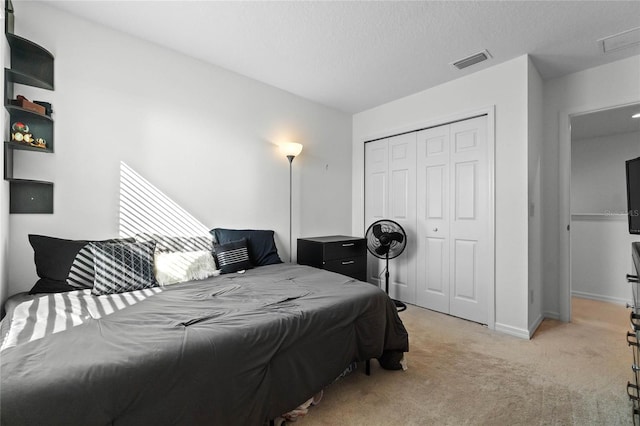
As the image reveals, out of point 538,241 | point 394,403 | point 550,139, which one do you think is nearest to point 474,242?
point 538,241

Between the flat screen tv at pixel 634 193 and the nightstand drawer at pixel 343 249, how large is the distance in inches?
→ 88.8

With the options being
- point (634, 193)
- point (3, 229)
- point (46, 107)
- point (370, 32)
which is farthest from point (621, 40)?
point (3, 229)

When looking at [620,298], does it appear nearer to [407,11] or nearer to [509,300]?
[509,300]

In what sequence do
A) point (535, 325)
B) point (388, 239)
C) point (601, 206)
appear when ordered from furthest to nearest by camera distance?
1. point (601, 206)
2. point (388, 239)
3. point (535, 325)

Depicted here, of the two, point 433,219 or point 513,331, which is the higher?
point 433,219

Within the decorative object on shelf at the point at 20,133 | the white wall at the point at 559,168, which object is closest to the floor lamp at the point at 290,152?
the decorative object on shelf at the point at 20,133

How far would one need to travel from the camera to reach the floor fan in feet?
10.4

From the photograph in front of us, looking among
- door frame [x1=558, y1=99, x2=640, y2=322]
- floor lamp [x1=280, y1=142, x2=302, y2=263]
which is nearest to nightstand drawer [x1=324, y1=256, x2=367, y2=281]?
floor lamp [x1=280, y1=142, x2=302, y2=263]

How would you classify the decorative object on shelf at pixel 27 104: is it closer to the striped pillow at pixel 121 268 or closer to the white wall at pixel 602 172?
the striped pillow at pixel 121 268

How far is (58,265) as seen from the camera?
185 centimetres

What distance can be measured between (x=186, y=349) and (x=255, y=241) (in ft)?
5.82

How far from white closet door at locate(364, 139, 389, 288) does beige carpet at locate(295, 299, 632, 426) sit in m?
1.37

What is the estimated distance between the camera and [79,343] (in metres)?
1.09

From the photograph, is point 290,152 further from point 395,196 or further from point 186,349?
point 186,349
